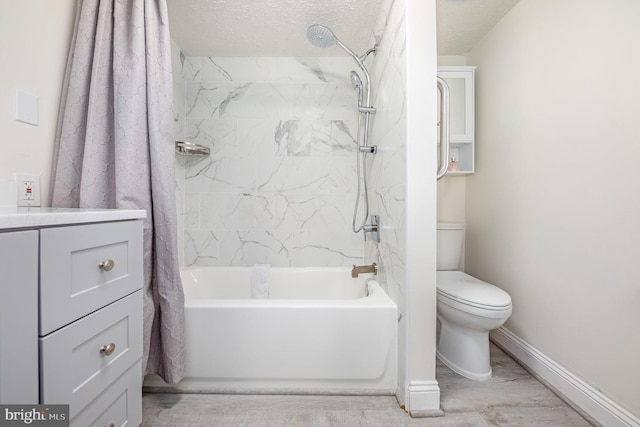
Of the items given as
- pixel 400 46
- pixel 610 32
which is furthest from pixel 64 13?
pixel 610 32

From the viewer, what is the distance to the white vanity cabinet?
1.92 feet

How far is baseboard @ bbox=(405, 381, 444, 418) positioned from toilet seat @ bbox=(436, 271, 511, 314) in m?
0.44

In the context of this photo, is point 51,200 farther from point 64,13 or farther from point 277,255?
point 277,255

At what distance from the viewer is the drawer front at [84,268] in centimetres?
65

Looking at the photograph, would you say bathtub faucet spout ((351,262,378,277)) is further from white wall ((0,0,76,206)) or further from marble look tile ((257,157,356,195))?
white wall ((0,0,76,206))

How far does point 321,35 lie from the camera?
5.39 feet

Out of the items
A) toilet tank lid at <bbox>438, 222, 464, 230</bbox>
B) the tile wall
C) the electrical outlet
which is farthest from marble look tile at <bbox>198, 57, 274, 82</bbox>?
toilet tank lid at <bbox>438, 222, 464, 230</bbox>

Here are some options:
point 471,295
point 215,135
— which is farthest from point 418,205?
point 215,135

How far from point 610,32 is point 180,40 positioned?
8.01 ft

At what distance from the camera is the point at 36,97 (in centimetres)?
111

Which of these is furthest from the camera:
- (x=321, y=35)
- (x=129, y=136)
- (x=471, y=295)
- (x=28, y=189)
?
(x=321, y=35)

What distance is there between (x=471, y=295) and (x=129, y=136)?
181 centimetres

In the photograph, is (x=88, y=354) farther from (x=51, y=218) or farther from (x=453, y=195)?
(x=453, y=195)

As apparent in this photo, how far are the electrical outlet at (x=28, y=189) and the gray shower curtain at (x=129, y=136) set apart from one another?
6 cm
